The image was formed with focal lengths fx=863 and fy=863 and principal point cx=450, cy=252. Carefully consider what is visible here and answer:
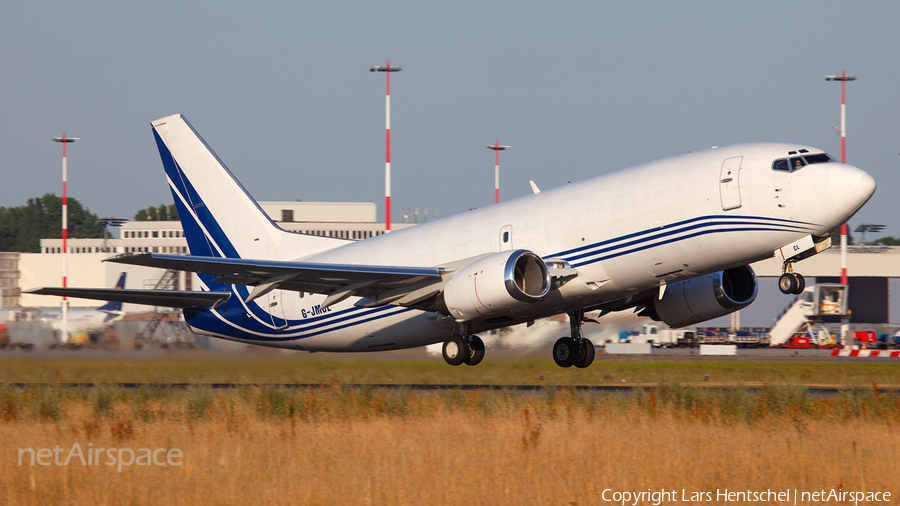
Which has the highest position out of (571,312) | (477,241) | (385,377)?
(477,241)

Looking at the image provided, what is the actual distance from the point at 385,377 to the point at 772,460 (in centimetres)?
1521

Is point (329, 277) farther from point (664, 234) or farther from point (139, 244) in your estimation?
point (139, 244)

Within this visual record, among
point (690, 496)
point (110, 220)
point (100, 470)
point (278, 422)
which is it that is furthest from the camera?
point (110, 220)

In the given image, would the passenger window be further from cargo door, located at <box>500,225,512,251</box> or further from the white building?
the white building

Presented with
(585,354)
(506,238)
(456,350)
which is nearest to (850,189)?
(506,238)

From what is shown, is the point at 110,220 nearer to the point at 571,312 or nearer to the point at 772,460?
the point at 571,312

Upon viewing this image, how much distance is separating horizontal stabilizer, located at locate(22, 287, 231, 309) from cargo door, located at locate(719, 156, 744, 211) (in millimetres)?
17002

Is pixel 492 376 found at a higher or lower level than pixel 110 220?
lower

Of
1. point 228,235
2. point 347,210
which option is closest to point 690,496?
point 228,235

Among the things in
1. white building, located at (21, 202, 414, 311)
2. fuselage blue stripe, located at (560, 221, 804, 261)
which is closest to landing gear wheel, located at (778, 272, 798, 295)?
fuselage blue stripe, located at (560, 221, 804, 261)

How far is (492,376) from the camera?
2598 centimetres

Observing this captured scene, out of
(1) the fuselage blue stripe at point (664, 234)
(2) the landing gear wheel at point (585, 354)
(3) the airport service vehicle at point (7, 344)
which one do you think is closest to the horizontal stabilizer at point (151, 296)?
(3) the airport service vehicle at point (7, 344)

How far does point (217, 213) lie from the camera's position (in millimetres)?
32000

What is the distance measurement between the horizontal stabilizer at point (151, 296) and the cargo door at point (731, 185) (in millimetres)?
17002
